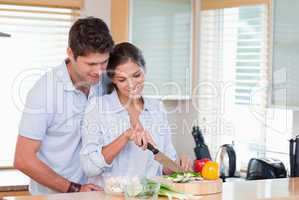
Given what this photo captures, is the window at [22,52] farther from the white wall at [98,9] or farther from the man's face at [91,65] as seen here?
the man's face at [91,65]

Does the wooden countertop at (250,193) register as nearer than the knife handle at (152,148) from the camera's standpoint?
Yes

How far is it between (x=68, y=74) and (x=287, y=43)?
135 cm

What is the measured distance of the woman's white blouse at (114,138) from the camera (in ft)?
7.80

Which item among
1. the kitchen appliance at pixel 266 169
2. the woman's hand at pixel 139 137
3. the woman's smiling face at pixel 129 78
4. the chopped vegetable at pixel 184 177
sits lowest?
the kitchen appliance at pixel 266 169

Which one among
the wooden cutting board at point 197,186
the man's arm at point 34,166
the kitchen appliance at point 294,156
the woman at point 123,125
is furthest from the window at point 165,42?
the wooden cutting board at point 197,186

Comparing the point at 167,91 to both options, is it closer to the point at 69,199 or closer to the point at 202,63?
the point at 202,63

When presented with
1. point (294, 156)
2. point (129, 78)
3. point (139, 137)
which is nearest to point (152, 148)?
point (139, 137)

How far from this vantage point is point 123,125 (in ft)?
8.20

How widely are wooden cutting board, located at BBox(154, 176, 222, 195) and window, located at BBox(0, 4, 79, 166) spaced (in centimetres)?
192

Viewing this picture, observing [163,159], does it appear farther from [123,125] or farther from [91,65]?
[91,65]

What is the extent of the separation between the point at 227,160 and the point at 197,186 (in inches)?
66.1

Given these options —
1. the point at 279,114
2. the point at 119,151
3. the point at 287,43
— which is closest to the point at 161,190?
the point at 119,151

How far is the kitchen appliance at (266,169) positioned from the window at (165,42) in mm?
890

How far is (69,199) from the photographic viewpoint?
2.15 meters
